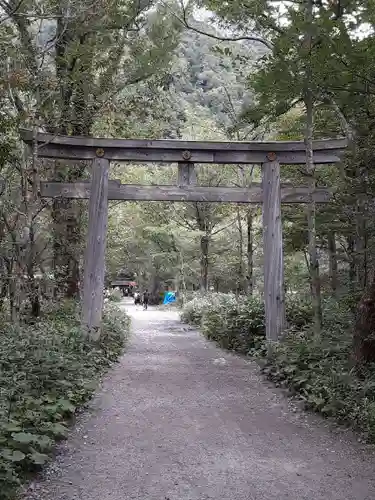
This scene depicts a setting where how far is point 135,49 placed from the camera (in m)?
13.3

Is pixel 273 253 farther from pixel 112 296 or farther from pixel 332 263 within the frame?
pixel 112 296

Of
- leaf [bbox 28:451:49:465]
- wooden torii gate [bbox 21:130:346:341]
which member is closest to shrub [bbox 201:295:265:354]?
wooden torii gate [bbox 21:130:346:341]

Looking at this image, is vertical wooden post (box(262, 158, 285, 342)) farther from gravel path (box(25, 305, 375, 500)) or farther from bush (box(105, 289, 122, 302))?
bush (box(105, 289, 122, 302))

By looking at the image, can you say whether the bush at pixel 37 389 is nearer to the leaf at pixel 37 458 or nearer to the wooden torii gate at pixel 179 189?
the leaf at pixel 37 458

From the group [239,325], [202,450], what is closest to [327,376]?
[202,450]

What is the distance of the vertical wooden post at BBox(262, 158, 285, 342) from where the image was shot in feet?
32.3

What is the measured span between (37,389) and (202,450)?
2043mm

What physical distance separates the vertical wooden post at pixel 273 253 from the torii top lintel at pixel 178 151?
0.27 metres

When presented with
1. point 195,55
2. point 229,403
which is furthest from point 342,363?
point 195,55

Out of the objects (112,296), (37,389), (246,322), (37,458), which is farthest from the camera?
(112,296)

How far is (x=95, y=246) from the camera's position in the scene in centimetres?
1000

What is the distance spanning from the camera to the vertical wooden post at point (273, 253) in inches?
387

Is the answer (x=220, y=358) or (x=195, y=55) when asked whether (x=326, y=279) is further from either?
(x=195, y=55)

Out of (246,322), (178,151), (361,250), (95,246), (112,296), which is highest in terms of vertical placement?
(178,151)
